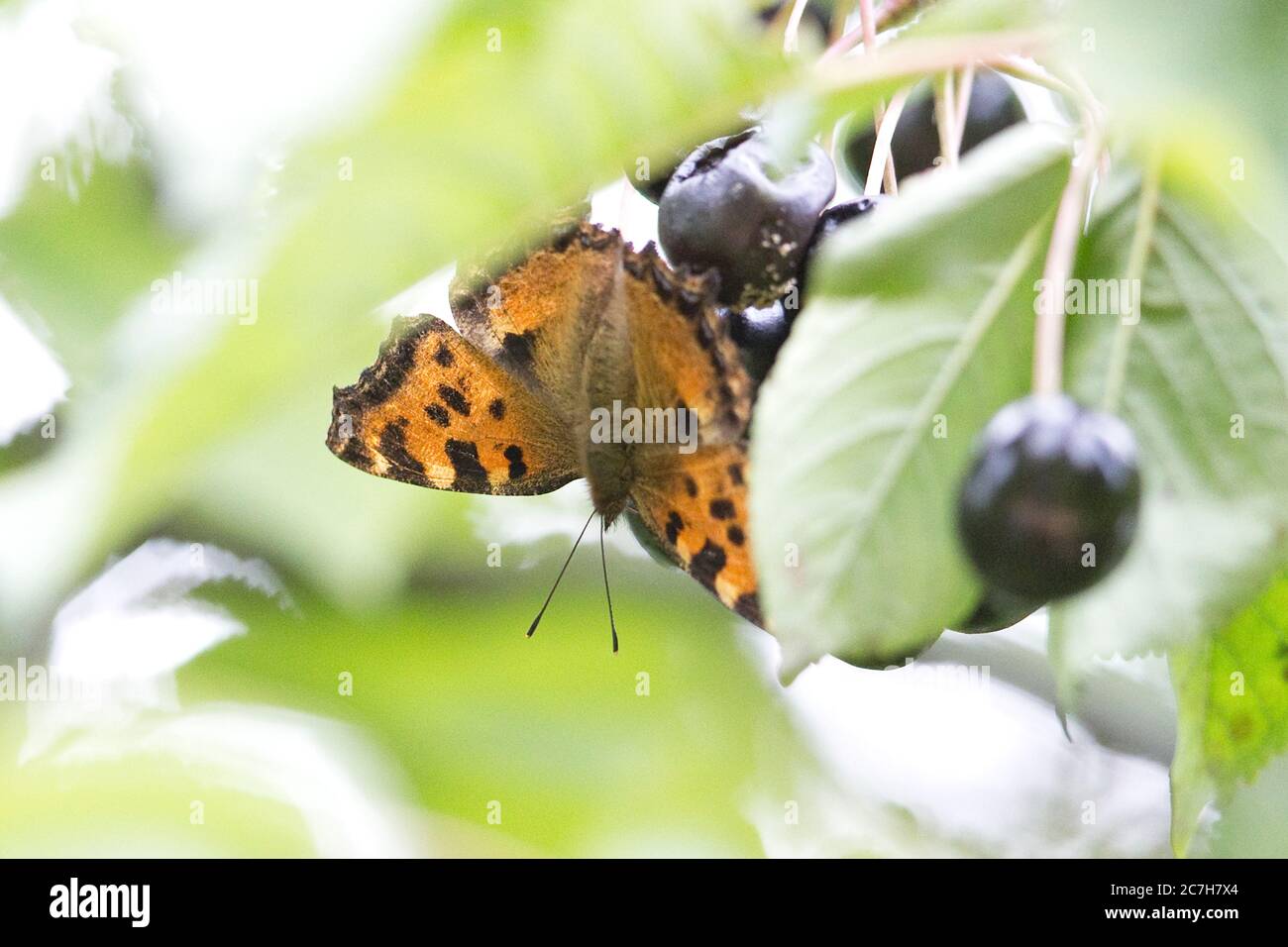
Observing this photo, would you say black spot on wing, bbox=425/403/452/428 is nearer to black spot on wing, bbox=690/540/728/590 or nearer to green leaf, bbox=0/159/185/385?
black spot on wing, bbox=690/540/728/590

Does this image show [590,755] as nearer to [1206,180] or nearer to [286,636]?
[286,636]

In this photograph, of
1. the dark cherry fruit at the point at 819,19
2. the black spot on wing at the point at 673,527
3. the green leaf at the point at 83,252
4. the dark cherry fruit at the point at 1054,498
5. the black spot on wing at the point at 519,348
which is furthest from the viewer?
the green leaf at the point at 83,252

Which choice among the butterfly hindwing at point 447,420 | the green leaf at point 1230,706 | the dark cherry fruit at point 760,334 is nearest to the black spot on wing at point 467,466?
the butterfly hindwing at point 447,420

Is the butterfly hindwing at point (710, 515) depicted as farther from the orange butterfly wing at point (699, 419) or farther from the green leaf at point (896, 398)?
the green leaf at point (896, 398)

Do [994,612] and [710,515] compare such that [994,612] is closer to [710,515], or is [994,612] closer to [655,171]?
[710,515]
